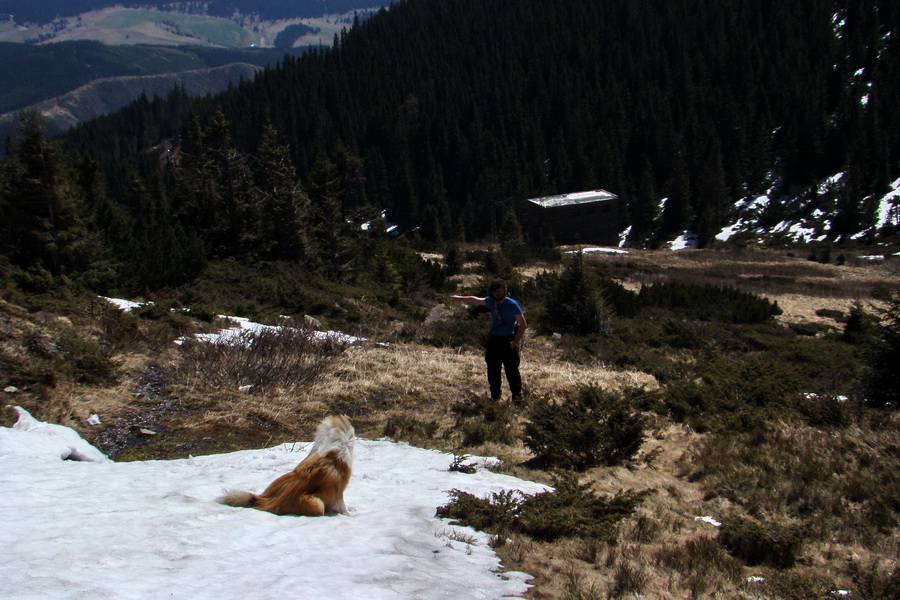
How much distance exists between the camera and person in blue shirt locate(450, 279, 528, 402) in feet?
26.0

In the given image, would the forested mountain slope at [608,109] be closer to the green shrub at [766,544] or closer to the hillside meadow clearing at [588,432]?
the hillside meadow clearing at [588,432]

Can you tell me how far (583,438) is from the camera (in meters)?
6.21

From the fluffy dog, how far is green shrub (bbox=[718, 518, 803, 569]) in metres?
2.68

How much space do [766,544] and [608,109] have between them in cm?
10788

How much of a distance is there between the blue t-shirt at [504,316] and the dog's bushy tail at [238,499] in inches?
170

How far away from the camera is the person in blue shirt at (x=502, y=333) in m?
7.94

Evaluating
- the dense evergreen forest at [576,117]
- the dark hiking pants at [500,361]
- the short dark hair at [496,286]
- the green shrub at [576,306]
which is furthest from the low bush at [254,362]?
the dense evergreen forest at [576,117]

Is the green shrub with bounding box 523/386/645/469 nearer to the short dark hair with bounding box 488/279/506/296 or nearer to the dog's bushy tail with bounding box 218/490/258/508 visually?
the short dark hair with bounding box 488/279/506/296

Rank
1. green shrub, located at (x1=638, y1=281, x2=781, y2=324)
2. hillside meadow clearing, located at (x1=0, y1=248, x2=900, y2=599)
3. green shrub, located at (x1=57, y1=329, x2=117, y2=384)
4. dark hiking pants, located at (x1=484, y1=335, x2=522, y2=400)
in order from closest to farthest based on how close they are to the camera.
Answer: hillside meadow clearing, located at (x1=0, y1=248, x2=900, y2=599), green shrub, located at (x1=57, y1=329, x2=117, y2=384), dark hiking pants, located at (x1=484, y1=335, x2=522, y2=400), green shrub, located at (x1=638, y1=281, x2=781, y2=324)

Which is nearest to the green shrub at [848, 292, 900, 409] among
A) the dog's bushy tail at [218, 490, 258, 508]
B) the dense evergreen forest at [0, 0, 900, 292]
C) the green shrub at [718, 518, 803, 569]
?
the green shrub at [718, 518, 803, 569]

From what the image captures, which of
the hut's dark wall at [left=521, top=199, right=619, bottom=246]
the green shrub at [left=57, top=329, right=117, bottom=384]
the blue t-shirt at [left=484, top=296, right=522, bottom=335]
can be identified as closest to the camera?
the green shrub at [left=57, top=329, right=117, bottom=384]

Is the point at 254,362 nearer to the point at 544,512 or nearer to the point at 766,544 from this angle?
the point at 544,512

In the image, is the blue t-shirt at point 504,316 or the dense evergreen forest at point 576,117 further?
the dense evergreen forest at point 576,117

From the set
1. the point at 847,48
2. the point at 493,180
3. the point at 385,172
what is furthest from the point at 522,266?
the point at 847,48
